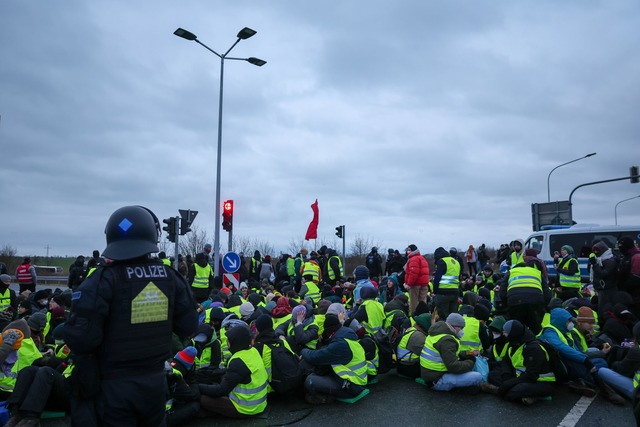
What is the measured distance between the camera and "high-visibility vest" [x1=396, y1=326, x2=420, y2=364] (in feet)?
25.2

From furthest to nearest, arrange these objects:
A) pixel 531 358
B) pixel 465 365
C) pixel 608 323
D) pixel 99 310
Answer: pixel 608 323 < pixel 465 365 < pixel 531 358 < pixel 99 310

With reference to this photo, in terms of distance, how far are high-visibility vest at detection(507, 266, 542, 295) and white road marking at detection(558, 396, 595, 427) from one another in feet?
5.24

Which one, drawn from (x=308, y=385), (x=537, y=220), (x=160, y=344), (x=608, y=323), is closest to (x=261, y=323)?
(x=308, y=385)

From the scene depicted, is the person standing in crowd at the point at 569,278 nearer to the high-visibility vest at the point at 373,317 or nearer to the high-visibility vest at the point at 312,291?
the high-visibility vest at the point at 373,317

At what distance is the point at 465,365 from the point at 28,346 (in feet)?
18.4

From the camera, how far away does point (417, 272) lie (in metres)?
11.7

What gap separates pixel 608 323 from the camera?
305 inches

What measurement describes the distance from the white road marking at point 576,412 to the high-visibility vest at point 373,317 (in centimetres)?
311

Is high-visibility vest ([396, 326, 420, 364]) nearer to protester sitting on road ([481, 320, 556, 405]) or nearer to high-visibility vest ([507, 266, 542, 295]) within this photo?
protester sitting on road ([481, 320, 556, 405])

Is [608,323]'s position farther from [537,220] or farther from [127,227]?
[537,220]

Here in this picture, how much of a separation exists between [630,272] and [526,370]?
3530 millimetres

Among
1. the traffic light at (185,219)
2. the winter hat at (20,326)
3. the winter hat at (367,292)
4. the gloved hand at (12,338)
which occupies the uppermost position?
the traffic light at (185,219)

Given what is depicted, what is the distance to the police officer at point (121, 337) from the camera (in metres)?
3.00

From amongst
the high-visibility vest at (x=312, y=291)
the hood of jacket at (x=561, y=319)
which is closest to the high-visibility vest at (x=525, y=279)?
the hood of jacket at (x=561, y=319)
